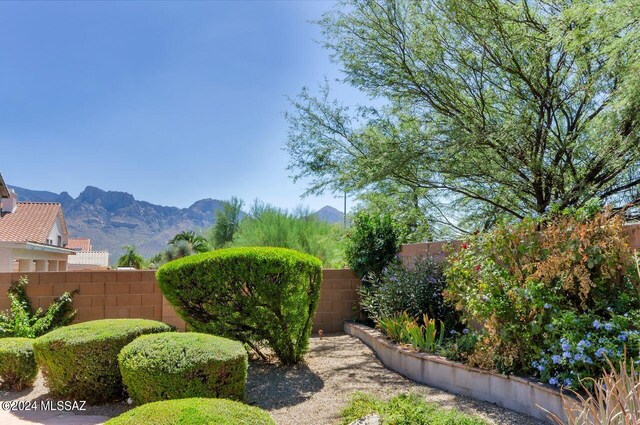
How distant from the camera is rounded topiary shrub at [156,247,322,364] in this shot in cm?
553

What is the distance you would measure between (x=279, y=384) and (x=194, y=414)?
2.87m

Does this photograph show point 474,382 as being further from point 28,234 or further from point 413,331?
point 28,234

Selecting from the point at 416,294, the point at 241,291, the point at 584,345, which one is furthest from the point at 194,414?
the point at 416,294

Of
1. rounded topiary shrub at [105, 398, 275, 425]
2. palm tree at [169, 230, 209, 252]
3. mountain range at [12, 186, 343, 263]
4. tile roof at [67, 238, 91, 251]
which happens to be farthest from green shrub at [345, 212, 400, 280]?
mountain range at [12, 186, 343, 263]

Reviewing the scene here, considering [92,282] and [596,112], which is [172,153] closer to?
[92,282]

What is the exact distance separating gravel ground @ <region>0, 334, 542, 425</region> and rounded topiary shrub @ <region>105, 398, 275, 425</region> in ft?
5.02

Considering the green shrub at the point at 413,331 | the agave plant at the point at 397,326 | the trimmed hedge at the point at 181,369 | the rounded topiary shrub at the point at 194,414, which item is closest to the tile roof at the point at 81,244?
the agave plant at the point at 397,326

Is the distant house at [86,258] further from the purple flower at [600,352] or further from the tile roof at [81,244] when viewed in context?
the purple flower at [600,352]

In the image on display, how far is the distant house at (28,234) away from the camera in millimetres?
18797

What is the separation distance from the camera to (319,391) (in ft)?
16.5

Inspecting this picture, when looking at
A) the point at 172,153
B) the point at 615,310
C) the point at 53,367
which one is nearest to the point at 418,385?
the point at 615,310

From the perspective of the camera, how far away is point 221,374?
4102mm

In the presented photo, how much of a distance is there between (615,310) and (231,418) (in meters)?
3.32

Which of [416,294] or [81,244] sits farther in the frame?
[81,244]
